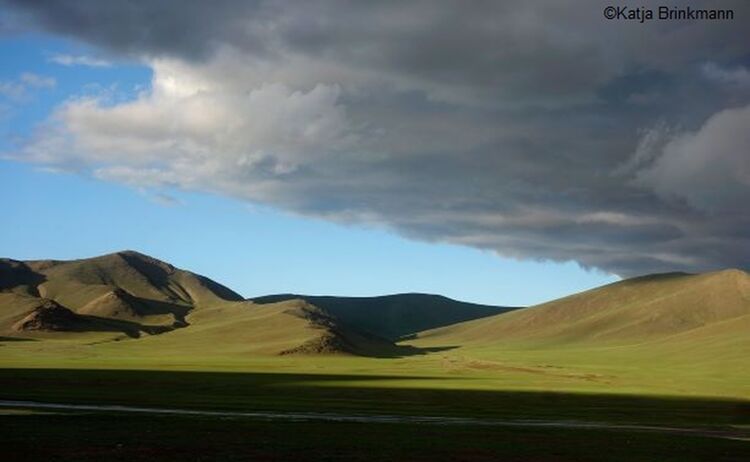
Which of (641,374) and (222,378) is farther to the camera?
(641,374)

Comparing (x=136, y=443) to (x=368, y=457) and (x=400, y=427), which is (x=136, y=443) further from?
(x=400, y=427)

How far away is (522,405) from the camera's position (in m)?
84.9

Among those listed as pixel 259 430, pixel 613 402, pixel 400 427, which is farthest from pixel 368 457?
pixel 613 402

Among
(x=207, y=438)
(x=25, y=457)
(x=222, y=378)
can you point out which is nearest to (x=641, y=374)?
(x=222, y=378)

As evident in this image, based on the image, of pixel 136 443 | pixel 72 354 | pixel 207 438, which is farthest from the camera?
pixel 72 354

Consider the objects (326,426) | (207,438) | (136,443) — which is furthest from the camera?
(326,426)

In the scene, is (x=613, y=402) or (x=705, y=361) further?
(x=705, y=361)

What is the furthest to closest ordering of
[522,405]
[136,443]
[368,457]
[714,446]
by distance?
[522,405]
[714,446]
[136,443]
[368,457]

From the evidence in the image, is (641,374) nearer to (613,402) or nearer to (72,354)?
(613,402)

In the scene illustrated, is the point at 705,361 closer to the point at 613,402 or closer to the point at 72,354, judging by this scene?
the point at 613,402

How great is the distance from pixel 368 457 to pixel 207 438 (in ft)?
33.2

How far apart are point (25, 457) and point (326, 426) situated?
857 inches

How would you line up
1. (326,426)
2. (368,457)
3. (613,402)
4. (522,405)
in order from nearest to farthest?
(368,457) < (326,426) < (522,405) < (613,402)

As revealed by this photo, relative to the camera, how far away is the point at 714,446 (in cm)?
4700
